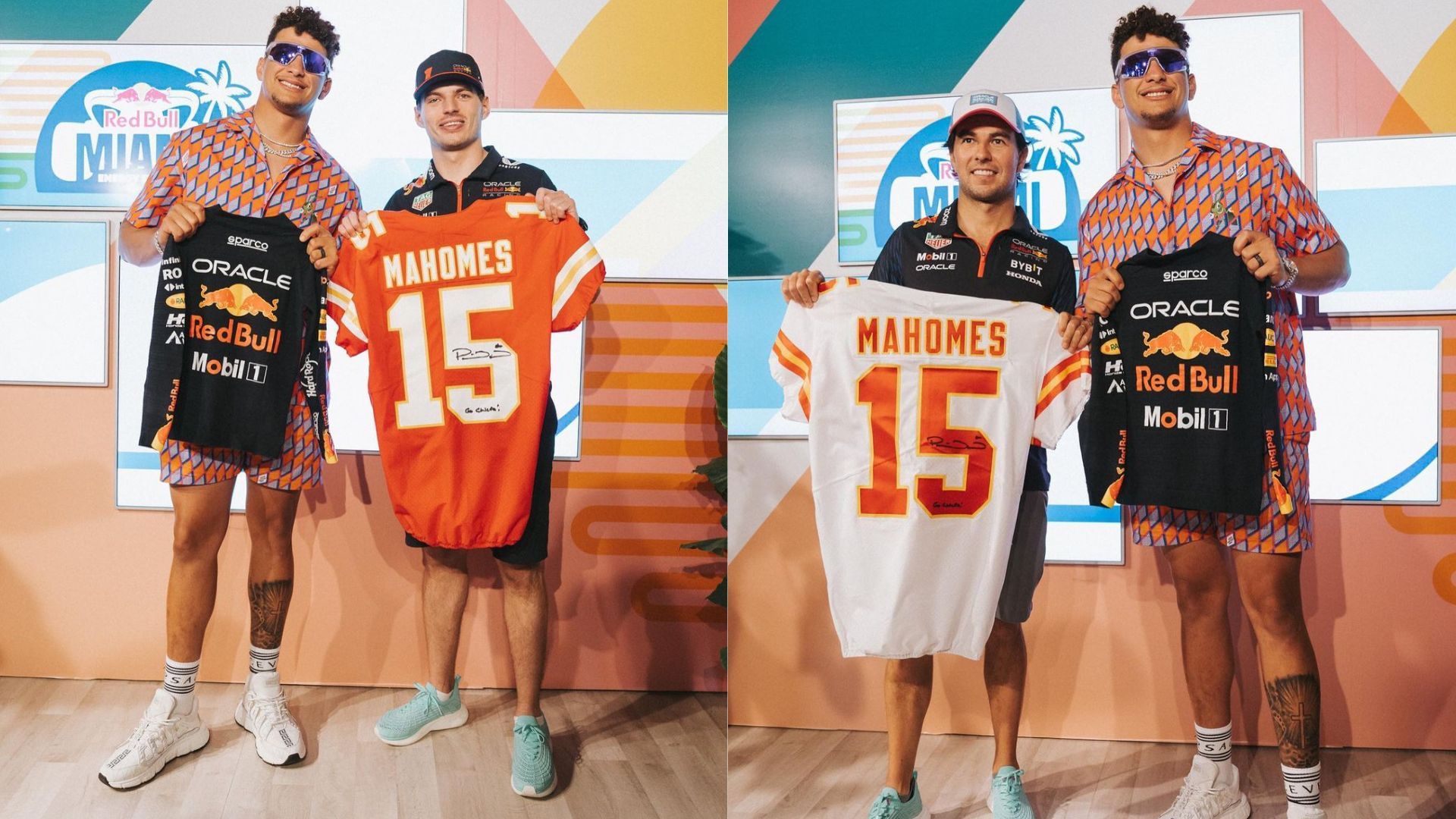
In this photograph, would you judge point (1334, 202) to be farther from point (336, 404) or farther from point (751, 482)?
point (336, 404)

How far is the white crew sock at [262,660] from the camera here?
101 inches

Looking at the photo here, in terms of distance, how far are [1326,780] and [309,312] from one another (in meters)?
2.79

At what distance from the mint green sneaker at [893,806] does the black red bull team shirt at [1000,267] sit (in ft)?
2.50

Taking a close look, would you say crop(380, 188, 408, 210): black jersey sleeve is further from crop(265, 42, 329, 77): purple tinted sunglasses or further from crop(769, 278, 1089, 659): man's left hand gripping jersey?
crop(769, 278, 1089, 659): man's left hand gripping jersey

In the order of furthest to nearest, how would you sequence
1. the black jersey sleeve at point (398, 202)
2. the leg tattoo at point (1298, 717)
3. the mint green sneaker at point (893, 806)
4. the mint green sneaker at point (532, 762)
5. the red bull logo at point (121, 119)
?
the red bull logo at point (121, 119) < the black jersey sleeve at point (398, 202) < the mint green sneaker at point (532, 762) < the mint green sneaker at point (893, 806) < the leg tattoo at point (1298, 717)

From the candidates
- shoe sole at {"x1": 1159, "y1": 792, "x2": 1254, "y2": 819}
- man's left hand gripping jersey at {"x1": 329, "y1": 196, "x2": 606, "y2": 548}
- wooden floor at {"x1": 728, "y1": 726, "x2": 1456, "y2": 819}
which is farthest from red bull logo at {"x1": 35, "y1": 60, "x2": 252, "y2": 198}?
shoe sole at {"x1": 1159, "y1": 792, "x2": 1254, "y2": 819}

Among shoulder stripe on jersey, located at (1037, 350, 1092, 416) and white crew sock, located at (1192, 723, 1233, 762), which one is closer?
shoulder stripe on jersey, located at (1037, 350, 1092, 416)

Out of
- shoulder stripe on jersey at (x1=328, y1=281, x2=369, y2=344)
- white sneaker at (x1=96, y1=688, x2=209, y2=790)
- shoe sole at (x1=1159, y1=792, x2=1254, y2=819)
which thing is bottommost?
shoe sole at (x1=1159, y1=792, x2=1254, y2=819)

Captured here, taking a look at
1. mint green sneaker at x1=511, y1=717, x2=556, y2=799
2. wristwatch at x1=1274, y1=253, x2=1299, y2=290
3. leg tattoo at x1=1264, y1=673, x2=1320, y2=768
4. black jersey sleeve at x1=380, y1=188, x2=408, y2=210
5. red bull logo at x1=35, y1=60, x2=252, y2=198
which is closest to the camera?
wristwatch at x1=1274, y1=253, x2=1299, y2=290

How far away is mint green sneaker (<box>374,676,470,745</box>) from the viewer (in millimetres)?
2598

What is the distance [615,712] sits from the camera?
296 cm

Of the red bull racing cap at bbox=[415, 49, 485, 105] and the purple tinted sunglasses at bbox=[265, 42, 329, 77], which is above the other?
the purple tinted sunglasses at bbox=[265, 42, 329, 77]

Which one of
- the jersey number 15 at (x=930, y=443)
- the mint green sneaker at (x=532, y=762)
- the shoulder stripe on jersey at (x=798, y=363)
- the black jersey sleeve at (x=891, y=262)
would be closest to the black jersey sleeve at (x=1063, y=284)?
the jersey number 15 at (x=930, y=443)

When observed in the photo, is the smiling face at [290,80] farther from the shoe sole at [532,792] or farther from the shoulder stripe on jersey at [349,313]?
the shoe sole at [532,792]
